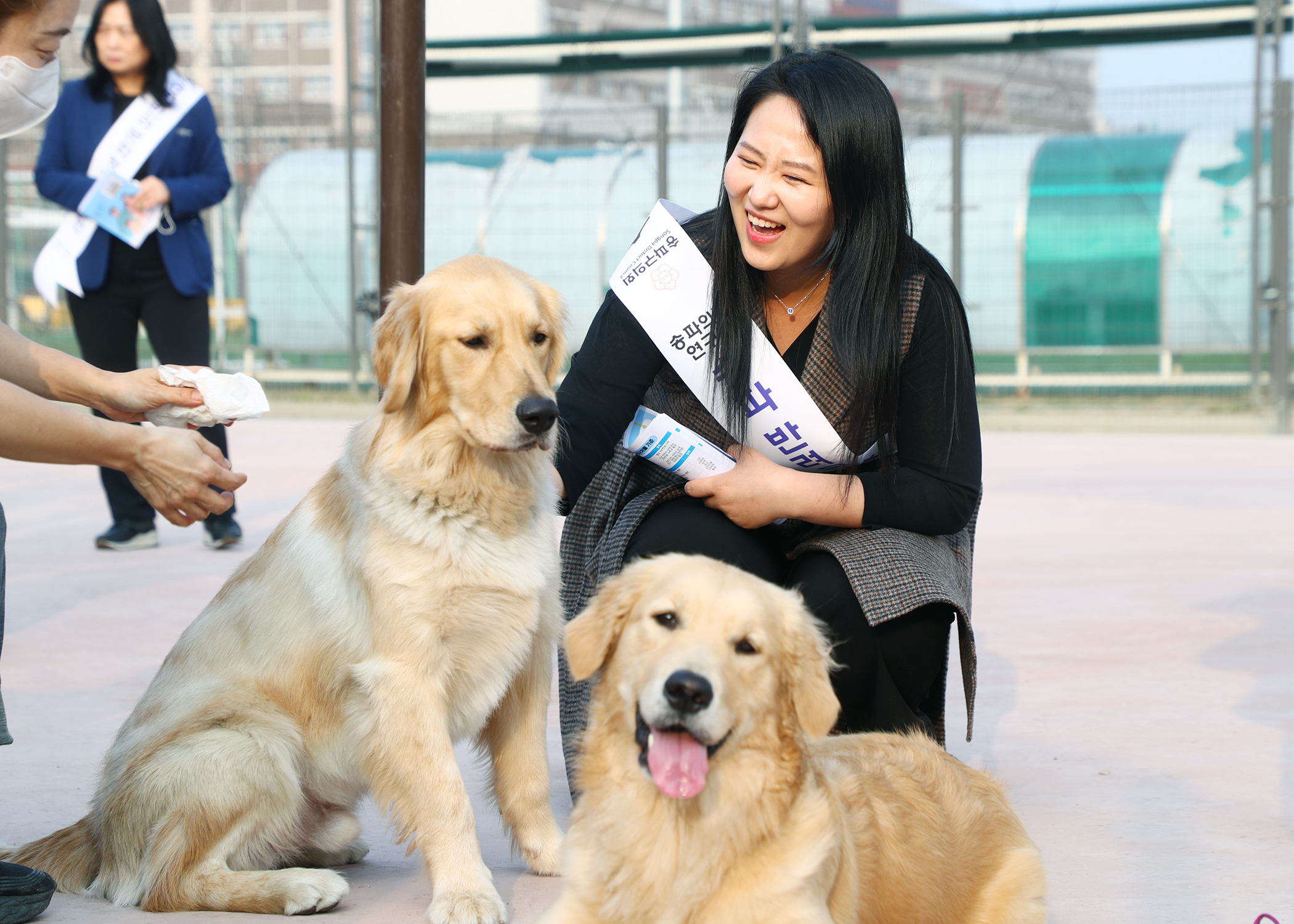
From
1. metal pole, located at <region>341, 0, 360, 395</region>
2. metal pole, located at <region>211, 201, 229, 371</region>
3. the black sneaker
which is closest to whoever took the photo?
the black sneaker

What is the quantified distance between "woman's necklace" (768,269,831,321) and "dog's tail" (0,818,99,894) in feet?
6.66

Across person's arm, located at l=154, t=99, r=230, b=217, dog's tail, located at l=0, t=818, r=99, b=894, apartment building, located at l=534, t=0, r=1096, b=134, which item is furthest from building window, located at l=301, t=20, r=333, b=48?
dog's tail, located at l=0, t=818, r=99, b=894

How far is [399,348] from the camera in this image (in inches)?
117

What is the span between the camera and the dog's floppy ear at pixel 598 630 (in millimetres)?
2385

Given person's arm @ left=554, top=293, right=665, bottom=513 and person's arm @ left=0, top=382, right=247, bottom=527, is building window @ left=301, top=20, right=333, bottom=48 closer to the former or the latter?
person's arm @ left=554, top=293, right=665, bottom=513

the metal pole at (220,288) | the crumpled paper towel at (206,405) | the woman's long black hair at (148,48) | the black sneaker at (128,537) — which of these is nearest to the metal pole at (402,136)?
the crumpled paper towel at (206,405)

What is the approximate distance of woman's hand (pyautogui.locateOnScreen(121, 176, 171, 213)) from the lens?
6.36 meters

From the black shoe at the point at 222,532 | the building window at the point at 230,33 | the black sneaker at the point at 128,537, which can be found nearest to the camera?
the black shoe at the point at 222,532

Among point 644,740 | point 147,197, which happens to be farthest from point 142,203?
point 644,740

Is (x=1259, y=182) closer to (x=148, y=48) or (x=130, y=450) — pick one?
(x=148, y=48)

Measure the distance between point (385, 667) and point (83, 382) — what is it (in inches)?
34.7

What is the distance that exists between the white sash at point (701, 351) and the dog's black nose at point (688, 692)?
124cm

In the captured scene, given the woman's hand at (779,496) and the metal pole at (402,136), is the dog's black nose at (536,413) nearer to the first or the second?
the woman's hand at (779,496)

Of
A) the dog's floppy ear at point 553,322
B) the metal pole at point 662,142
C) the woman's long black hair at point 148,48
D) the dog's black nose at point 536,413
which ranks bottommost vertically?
the dog's black nose at point 536,413
